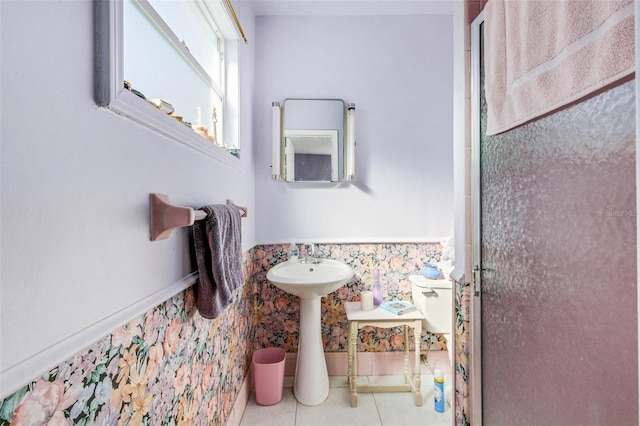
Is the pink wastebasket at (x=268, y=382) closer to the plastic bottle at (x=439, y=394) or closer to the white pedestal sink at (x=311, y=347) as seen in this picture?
the white pedestal sink at (x=311, y=347)

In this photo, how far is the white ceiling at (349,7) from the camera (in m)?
1.87

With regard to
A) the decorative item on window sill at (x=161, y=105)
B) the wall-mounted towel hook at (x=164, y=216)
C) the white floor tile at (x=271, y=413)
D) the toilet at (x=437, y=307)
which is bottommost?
the white floor tile at (x=271, y=413)

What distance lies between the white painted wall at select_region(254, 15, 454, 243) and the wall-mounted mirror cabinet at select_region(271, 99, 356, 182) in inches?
2.9

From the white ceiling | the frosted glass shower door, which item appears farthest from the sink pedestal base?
the white ceiling

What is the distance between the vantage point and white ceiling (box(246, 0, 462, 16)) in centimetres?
187

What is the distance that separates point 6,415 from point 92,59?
2.01ft

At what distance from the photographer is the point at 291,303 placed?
197 centimetres

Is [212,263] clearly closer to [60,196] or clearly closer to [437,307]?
[60,196]

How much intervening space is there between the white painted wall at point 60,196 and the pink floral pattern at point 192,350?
64 mm

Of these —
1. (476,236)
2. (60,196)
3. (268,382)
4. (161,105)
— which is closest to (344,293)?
(268,382)

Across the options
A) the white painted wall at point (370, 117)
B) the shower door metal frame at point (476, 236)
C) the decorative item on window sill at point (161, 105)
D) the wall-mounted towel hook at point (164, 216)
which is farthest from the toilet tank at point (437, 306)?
the decorative item on window sill at point (161, 105)

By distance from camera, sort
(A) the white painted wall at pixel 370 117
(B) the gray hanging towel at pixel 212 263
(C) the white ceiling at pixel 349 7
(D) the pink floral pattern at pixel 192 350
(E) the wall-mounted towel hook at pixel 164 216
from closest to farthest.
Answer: (D) the pink floral pattern at pixel 192 350 → (E) the wall-mounted towel hook at pixel 164 216 → (B) the gray hanging towel at pixel 212 263 → (C) the white ceiling at pixel 349 7 → (A) the white painted wall at pixel 370 117

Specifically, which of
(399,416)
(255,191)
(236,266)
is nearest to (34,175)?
(236,266)

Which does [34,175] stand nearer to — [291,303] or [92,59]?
[92,59]
